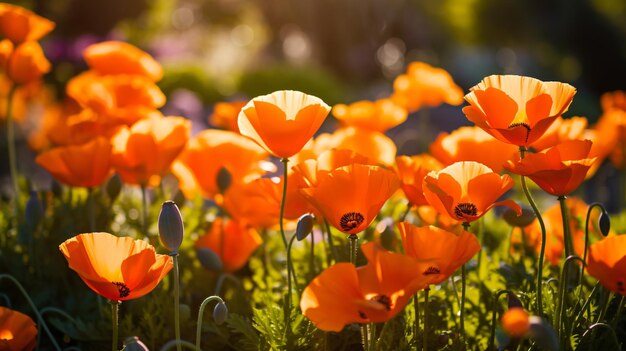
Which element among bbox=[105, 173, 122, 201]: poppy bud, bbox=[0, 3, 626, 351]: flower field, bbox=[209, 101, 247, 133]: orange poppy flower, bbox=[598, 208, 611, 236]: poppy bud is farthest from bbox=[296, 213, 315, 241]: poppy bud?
bbox=[209, 101, 247, 133]: orange poppy flower

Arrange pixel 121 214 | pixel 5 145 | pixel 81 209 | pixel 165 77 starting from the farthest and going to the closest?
1. pixel 165 77
2. pixel 5 145
3. pixel 121 214
4. pixel 81 209

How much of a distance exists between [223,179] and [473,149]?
24.5 inches

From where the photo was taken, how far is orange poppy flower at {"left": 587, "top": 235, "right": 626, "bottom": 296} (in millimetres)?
1292

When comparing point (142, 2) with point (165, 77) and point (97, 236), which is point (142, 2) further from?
point (97, 236)

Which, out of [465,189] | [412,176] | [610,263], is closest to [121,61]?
[412,176]

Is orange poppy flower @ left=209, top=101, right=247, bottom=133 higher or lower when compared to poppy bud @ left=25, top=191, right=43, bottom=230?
higher

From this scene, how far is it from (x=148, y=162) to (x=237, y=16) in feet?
81.8

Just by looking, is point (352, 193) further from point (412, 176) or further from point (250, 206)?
point (250, 206)

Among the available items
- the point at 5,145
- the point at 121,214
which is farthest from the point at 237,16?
the point at 121,214

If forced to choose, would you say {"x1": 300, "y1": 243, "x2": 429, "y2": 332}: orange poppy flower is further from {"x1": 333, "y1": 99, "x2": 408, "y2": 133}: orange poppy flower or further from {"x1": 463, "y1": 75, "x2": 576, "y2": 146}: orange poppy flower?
{"x1": 333, "y1": 99, "x2": 408, "y2": 133}: orange poppy flower

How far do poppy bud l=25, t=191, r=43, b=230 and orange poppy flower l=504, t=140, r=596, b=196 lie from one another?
3.81 feet

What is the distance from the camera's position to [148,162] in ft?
6.33

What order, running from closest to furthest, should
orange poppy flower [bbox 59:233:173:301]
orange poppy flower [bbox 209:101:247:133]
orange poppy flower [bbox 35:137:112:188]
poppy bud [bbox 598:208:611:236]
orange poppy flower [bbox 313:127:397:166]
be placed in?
orange poppy flower [bbox 59:233:173:301]
poppy bud [bbox 598:208:611:236]
orange poppy flower [bbox 35:137:112:188]
orange poppy flower [bbox 313:127:397:166]
orange poppy flower [bbox 209:101:247:133]

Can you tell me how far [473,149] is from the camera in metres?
1.76
